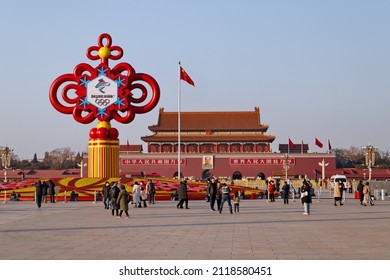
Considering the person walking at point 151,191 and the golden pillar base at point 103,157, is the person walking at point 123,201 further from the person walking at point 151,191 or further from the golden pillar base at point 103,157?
the golden pillar base at point 103,157

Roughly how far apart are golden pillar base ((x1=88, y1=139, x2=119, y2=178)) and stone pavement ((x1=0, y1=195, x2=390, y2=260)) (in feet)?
48.9

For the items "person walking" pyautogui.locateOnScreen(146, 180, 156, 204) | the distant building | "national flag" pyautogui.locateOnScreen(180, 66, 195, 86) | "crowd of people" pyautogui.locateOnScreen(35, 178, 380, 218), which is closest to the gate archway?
the distant building

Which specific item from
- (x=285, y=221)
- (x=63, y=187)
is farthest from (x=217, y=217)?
(x=63, y=187)

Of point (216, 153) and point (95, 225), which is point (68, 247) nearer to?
point (95, 225)

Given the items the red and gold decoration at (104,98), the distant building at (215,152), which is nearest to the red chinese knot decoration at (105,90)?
the red and gold decoration at (104,98)

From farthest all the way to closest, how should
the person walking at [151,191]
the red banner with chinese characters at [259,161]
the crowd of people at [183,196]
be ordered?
the red banner with chinese characters at [259,161], the person walking at [151,191], the crowd of people at [183,196]

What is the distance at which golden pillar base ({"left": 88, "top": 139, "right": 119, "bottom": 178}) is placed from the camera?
34.8 meters

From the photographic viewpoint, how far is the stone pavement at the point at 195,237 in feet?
34.2

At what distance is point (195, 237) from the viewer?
13.2 metres

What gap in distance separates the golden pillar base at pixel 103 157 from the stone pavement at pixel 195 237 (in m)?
14.9

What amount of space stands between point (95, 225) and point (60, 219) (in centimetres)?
248

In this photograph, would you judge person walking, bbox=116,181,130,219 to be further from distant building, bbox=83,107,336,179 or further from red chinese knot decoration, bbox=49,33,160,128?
distant building, bbox=83,107,336,179

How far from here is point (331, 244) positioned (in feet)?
38.6

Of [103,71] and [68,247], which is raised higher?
[103,71]
